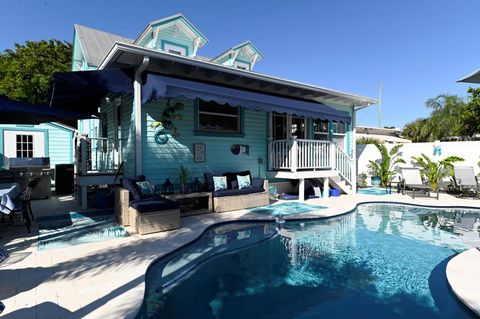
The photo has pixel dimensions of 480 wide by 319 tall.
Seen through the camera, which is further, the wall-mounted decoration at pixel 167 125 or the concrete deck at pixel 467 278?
the wall-mounted decoration at pixel 167 125

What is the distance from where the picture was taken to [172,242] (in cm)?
568

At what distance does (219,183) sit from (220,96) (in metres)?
2.84

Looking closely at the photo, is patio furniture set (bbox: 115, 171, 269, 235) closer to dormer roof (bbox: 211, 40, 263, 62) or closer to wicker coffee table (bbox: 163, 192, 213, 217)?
wicker coffee table (bbox: 163, 192, 213, 217)

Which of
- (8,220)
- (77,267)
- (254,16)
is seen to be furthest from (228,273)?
(254,16)

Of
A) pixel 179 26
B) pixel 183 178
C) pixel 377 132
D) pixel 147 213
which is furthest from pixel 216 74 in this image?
pixel 377 132

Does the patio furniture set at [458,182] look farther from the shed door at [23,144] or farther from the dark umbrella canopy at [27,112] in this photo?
the shed door at [23,144]

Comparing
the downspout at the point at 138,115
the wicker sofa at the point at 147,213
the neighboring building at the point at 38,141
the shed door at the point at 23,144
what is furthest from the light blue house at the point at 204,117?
the shed door at the point at 23,144

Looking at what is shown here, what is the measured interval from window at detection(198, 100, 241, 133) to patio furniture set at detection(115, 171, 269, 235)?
1.80 meters

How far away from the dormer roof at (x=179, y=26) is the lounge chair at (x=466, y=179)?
44.3 ft

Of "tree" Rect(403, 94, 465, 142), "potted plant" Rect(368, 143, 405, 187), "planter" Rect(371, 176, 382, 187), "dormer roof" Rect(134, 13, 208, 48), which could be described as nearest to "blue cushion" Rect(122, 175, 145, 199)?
"dormer roof" Rect(134, 13, 208, 48)

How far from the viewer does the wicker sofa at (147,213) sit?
6.19 m

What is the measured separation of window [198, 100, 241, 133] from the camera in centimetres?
967

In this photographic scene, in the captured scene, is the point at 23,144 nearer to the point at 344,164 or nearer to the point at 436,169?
the point at 344,164

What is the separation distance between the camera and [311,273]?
4.63 meters
